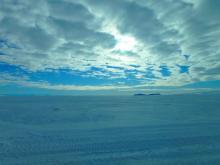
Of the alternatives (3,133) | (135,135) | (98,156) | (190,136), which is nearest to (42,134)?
(3,133)

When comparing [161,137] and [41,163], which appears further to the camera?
[161,137]

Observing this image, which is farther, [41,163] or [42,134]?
[42,134]

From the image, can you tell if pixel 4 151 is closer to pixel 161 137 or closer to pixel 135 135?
pixel 135 135

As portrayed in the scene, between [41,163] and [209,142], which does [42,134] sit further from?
[209,142]

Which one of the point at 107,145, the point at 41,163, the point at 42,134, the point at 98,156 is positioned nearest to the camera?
the point at 41,163

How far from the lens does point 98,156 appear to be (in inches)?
281

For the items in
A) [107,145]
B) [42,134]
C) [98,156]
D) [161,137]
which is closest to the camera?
[98,156]

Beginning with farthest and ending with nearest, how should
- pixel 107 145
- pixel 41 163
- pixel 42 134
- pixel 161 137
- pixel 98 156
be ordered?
1. pixel 42 134
2. pixel 161 137
3. pixel 107 145
4. pixel 98 156
5. pixel 41 163

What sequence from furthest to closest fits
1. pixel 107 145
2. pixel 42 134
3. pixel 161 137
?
pixel 42 134 < pixel 161 137 < pixel 107 145

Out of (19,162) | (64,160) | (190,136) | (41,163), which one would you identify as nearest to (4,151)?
(19,162)

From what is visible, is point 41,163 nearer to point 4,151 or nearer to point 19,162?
point 19,162

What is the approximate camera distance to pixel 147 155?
24.1 ft

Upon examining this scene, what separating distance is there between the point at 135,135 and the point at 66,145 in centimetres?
411

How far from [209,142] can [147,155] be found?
388 centimetres
